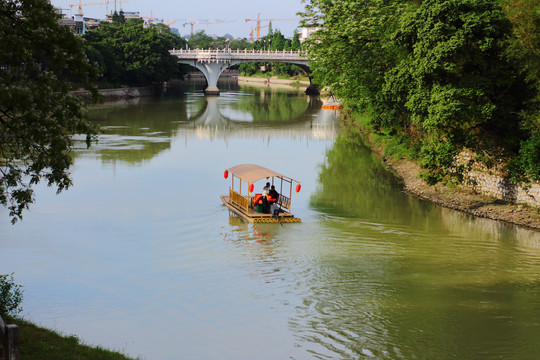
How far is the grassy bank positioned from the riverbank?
1778 centimetres

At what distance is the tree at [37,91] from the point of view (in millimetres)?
11617

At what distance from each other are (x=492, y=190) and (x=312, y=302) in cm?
1359

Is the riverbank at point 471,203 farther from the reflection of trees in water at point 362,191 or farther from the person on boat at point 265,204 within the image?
the person on boat at point 265,204

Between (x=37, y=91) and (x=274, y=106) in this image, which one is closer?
(x=37, y=91)

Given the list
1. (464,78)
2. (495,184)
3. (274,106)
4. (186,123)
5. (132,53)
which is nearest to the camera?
(464,78)

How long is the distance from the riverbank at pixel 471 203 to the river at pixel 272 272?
22.4 inches

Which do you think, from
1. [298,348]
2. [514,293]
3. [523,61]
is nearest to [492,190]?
[523,61]

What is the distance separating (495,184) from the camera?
27109mm

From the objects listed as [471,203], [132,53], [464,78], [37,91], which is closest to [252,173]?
[464,78]

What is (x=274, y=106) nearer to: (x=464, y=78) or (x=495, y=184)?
(x=495, y=184)

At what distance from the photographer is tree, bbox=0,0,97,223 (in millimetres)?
11617

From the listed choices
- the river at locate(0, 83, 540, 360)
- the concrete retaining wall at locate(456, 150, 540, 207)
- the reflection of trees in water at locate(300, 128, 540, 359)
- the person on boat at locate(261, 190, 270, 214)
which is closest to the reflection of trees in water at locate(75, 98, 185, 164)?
the river at locate(0, 83, 540, 360)

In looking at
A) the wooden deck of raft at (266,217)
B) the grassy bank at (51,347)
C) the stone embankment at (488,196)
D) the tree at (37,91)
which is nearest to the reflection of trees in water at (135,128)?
the wooden deck of raft at (266,217)

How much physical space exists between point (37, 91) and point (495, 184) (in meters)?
20.6
